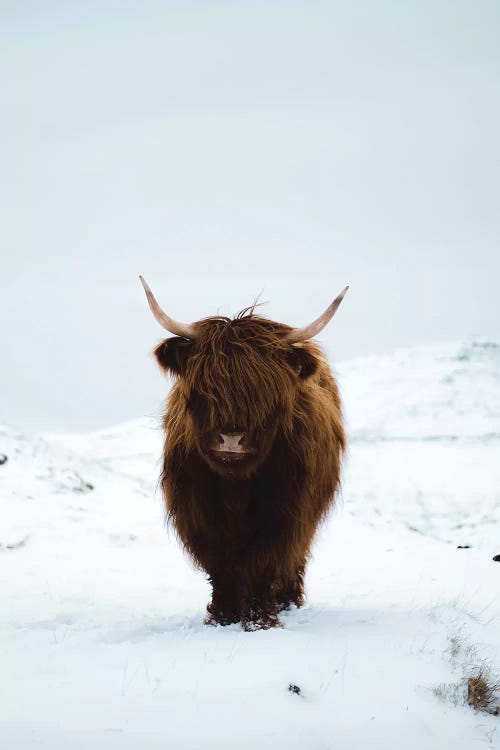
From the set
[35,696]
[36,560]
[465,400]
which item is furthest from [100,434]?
[35,696]

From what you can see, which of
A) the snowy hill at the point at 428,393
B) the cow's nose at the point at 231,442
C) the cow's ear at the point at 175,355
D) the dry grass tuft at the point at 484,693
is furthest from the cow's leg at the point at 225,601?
the snowy hill at the point at 428,393

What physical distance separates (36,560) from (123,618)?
2585 millimetres

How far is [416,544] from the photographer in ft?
32.9

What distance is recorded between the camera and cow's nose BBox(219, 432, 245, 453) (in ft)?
13.1

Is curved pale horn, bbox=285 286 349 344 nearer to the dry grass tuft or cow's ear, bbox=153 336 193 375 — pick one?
cow's ear, bbox=153 336 193 375

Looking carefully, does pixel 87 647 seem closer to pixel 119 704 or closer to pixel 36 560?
pixel 119 704

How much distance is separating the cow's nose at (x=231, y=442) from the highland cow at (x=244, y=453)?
0.02 m

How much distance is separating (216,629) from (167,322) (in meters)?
1.89

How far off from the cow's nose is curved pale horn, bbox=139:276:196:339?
72 centimetres

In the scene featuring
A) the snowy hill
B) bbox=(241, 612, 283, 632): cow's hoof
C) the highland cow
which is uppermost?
the highland cow

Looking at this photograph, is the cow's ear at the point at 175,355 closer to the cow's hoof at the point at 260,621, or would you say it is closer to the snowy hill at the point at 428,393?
the cow's hoof at the point at 260,621

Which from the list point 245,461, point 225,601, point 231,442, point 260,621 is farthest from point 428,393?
point 231,442

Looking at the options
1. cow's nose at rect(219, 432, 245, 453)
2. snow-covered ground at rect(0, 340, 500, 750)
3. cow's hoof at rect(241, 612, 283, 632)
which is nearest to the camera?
snow-covered ground at rect(0, 340, 500, 750)

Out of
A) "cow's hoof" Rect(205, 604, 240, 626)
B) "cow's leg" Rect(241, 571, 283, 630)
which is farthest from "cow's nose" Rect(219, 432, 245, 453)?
"cow's hoof" Rect(205, 604, 240, 626)
